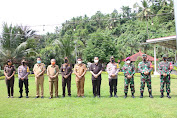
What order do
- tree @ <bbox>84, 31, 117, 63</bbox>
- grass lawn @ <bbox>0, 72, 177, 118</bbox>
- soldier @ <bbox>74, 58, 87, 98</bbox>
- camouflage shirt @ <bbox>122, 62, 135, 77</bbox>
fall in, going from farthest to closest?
tree @ <bbox>84, 31, 117, 63</bbox> < soldier @ <bbox>74, 58, 87, 98</bbox> < camouflage shirt @ <bbox>122, 62, 135, 77</bbox> < grass lawn @ <bbox>0, 72, 177, 118</bbox>

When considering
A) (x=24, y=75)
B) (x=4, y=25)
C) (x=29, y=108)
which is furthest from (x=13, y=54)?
(x=29, y=108)

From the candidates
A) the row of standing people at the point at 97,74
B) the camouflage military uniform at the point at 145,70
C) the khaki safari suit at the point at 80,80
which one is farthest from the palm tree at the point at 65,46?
the camouflage military uniform at the point at 145,70

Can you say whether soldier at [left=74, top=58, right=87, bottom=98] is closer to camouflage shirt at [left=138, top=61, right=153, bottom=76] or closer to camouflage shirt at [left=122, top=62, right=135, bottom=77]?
camouflage shirt at [left=122, top=62, right=135, bottom=77]

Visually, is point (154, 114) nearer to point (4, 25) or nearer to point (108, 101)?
point (108, 101)

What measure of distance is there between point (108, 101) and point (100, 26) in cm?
4535

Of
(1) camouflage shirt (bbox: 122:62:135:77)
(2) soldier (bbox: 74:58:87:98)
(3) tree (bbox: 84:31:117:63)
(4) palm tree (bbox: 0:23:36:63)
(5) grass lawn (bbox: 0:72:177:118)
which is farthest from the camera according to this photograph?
(3) tree (bbox: 84:31:117:63)

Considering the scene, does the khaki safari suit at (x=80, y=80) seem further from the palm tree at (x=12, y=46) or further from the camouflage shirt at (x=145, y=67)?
the palm tree at (x=12, y=46)

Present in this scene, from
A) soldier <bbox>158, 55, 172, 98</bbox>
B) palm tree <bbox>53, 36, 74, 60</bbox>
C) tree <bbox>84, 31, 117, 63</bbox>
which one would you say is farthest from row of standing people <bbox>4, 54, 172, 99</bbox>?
palm tree <bbox>53, 36, 74, 60</bbox>

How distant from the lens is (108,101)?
6844 mm

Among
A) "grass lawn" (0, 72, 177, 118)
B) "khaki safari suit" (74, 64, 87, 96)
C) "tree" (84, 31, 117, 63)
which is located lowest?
"grass lawn" (0, 72, 177, 118)

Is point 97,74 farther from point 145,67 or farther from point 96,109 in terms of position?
point 96,109

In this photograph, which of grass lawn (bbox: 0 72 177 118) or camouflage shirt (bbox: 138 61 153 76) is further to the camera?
camouflage shirt (bbox: 138 61 153 76)

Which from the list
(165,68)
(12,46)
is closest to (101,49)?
(12,46)

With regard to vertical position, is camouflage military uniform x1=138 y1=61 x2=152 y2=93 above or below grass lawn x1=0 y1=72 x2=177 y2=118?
above
